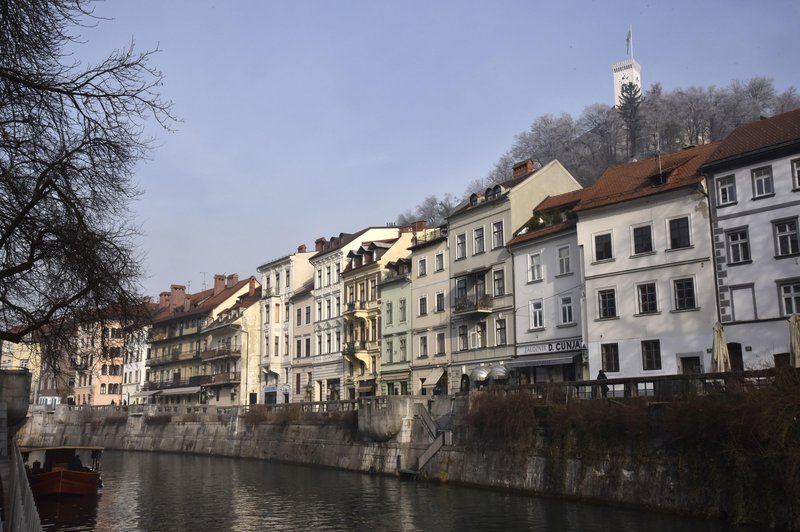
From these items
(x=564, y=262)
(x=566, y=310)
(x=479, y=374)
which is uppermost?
(x=564, y=262)

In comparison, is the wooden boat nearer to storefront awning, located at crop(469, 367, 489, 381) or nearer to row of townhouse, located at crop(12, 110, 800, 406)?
row of townhouse, located at crop(12, 110, 800, 406)

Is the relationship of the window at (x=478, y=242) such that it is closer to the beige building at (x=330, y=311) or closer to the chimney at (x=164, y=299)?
the beige building at (x=330, y=311)

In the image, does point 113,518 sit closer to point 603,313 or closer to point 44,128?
point 44,128

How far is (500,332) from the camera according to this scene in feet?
159

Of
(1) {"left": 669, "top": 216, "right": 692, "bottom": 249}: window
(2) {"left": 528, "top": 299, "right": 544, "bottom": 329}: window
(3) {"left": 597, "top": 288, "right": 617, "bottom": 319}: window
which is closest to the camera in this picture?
(1) {"left": 669, "top": 216, "right": 692, "bottom": 249}: window

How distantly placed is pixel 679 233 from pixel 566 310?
330 inches

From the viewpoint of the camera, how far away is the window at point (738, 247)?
3559cm

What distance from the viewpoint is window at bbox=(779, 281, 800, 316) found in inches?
1323

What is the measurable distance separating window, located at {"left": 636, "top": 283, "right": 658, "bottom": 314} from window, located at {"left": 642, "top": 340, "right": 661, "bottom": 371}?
159cm

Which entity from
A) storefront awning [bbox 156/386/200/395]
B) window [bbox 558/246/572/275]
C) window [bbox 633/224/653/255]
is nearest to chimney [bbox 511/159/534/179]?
window [bbox 558/246/572/275]

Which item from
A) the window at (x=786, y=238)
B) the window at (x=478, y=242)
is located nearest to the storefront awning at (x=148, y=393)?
the window at (x=478, y=242)

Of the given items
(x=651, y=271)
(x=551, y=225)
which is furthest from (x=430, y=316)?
(x=651, y=271)

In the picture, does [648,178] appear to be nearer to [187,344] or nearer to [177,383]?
[187,344]

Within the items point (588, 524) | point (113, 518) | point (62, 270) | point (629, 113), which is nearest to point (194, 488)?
point (113, 518)
